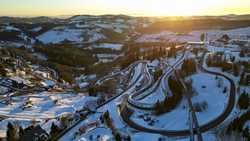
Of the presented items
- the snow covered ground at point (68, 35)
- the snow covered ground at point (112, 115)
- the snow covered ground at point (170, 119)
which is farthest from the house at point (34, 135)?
the snow covered ground at point (68, 35)

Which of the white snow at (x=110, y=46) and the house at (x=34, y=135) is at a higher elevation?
the house at (x=34, y=135)

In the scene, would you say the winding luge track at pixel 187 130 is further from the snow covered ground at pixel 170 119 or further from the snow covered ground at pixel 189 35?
the snow covered ground at pixel 189 35

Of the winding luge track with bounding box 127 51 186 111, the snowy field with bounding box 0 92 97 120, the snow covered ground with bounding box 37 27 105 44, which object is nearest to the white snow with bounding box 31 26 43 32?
the snow covered ground with bounding box 37 27 105 44

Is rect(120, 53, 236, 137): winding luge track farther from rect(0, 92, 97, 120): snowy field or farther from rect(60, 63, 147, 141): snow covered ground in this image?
rect(0, 92, 97, 120): snowy field

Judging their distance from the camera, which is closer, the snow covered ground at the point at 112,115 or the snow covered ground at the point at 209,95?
the snow covered ground at the point at 112,115

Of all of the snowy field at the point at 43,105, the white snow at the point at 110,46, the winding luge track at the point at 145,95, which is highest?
the winding luge track at the point at 145,95

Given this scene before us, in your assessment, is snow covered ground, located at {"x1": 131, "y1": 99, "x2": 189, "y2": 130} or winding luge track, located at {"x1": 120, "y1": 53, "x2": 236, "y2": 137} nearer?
winding luge track, located at {"x1": 120, "y1": 53, "x2": 236, "y2": 137}

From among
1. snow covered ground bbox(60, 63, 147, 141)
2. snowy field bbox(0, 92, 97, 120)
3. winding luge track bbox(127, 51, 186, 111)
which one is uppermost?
winding luge track bbox(127, 51, 186, 111)

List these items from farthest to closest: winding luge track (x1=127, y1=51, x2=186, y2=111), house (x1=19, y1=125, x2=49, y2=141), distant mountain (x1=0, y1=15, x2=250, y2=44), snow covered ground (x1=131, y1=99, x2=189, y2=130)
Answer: distant mountain (x1=0, y1=15, x2=250, y2=44) < winding luge track (x1=127, y1=51, x2=186, y2=111) < snow covered ground (x1=131, y1=99, x2=189, y2=130) < house (x1=19, y1=125, x2=49, y2=141)

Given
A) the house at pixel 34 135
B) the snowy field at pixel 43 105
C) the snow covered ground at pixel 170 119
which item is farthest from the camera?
the snowy field at pixel 43 105

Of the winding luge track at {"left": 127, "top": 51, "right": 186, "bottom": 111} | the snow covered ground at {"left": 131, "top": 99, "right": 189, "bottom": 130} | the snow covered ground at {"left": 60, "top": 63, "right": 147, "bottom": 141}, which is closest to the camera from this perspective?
the snow covered ground at {"left": 131, "top": 99, "right": 189, "bottom": 130}

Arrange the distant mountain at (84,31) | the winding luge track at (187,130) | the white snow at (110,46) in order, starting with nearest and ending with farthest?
the winding luge track at (187,130) < the white snow at (110,46) < the distant mountain at (84,31)

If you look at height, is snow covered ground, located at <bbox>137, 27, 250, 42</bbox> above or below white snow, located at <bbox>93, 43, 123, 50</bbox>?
above
